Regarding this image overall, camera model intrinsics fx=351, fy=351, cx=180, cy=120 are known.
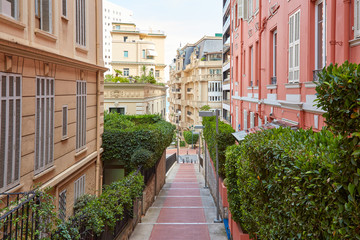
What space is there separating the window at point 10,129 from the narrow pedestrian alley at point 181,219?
6.43m

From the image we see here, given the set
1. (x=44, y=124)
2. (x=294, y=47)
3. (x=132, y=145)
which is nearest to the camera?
(x=44, y=124)

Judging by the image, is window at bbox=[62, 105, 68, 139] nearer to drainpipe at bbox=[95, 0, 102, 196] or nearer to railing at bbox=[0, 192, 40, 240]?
drainpipe at bbox=[95, 0, 102, 196]

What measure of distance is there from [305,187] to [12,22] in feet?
22.2

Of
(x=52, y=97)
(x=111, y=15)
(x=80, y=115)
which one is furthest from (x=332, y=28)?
(x=111, y=15)

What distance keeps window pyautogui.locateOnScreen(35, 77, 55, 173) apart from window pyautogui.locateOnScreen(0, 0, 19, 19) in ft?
6.17

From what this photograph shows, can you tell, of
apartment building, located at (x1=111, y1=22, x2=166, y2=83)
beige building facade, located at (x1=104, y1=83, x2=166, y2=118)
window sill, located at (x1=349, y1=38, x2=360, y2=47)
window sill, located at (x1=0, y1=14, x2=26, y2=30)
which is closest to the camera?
window sill, located at (x1=349, y1=38, x2=360, y2=47)

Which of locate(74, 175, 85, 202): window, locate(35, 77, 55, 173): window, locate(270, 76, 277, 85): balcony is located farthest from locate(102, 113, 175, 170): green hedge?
locate(270, 76, 277, 85): balcony

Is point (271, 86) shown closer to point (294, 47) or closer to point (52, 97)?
point (294, 47)

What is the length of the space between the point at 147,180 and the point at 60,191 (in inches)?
276

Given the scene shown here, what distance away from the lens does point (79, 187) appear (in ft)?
41.0

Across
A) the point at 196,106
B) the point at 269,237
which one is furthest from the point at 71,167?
the point at 196,106

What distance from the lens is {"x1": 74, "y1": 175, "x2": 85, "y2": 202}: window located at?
Result: 1211 centimetres

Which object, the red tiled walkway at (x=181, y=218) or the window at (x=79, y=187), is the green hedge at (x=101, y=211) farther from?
the red tiled walkway at (x=181, y=218)

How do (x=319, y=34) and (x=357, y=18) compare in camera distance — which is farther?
(x=319, y=34)
